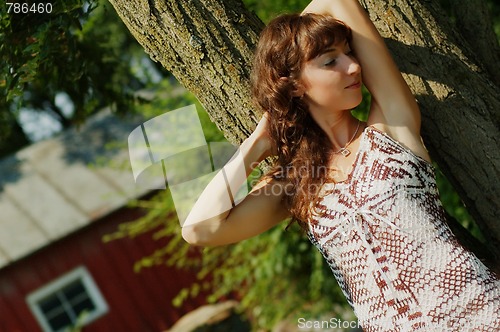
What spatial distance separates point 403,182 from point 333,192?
0.83 ft

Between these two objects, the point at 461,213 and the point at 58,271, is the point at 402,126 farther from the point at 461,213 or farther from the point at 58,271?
the point at 58,271

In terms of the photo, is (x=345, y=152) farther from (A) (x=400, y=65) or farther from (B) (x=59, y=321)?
(B) (x=59, y=321)

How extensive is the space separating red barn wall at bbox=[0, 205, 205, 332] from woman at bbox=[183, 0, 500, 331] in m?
10.8

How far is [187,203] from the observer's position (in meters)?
6.03

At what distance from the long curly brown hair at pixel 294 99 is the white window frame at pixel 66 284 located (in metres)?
11.3

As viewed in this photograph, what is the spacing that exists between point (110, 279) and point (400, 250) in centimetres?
1161

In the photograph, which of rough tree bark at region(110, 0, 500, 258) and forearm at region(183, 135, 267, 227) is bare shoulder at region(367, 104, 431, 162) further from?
forearm at region(183, 135, 267, 227)

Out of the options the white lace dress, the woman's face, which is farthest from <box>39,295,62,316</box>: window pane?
the woman's face

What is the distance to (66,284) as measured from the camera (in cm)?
1359

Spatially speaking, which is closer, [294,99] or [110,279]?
[294,99]

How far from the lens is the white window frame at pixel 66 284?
13336mm

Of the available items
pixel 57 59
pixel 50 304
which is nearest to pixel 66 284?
pixel 50 304

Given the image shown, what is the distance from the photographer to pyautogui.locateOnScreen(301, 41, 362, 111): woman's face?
2543mm

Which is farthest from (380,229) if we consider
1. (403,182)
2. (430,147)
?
(430,147)
